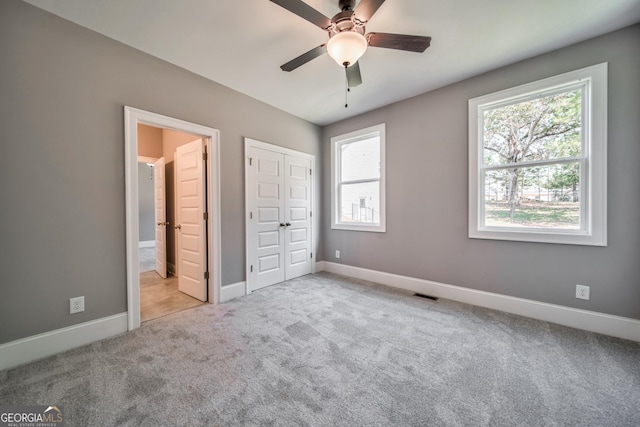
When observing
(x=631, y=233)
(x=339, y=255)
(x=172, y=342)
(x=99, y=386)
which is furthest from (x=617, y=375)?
(x=99, y=386)

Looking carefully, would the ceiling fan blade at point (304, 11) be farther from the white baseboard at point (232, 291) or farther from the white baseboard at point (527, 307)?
the white baseboard at point (527, 307)

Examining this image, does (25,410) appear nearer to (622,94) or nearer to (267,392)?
(267,392)

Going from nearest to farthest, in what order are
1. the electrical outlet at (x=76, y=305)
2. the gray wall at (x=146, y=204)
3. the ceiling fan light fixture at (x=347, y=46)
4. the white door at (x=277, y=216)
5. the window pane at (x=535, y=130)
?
the ceiling fan light fixture at (x=347, y=46), the electrical outlet at (x=76, y=305), the window pane at (x=535, y=130), the white door at (x=277, y=216), the gray wall at (x=146, y=204)

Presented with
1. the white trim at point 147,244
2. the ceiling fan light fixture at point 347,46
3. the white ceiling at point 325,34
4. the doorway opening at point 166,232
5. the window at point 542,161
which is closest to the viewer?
the ceiling fan light fixture at point 347,46

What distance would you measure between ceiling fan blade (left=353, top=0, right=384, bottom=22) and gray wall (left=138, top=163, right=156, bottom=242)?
8.05 meters

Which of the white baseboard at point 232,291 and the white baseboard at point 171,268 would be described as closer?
the white baseboard at point 232,291

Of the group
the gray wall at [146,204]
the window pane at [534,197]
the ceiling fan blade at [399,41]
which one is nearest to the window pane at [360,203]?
the window pane at [534,197]

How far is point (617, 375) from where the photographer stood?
166 centimetres

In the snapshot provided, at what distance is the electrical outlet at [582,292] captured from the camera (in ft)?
7.49

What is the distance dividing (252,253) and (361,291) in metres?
1.68

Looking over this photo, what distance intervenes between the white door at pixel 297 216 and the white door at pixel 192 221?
128cm

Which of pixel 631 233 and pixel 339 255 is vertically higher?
pixel 631 233

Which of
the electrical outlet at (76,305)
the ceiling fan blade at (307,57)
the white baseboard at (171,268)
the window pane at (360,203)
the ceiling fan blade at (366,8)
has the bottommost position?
the white baseboard at (171,268)

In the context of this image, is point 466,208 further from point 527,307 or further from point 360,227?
point 360,227
